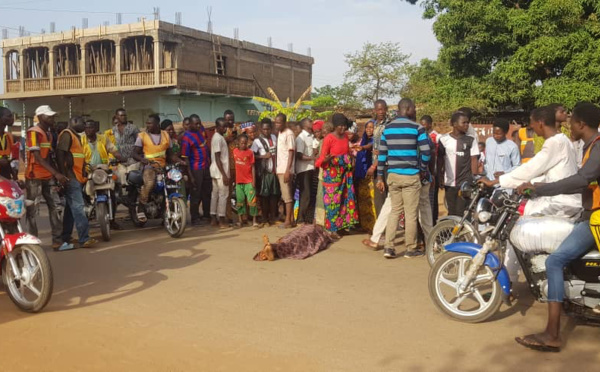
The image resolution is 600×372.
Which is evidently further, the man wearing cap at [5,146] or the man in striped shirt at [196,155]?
the man in striped shirt at [196,155]

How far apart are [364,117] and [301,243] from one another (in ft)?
52.0

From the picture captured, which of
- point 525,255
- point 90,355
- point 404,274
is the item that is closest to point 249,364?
point 90,355

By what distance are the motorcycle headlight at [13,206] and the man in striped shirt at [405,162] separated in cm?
426

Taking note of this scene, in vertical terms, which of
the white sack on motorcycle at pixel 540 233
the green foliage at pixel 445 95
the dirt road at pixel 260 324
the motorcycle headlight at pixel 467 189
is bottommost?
the dirt road at pixel 260 324

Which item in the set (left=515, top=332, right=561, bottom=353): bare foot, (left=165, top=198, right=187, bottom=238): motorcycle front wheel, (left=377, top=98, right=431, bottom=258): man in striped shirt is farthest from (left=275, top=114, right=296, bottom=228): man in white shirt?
(left=515, top=332, right=561, bottom=353): bare foot

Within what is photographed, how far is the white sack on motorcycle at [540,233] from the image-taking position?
4.27m

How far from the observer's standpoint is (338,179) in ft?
27.8

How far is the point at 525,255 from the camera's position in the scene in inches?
178

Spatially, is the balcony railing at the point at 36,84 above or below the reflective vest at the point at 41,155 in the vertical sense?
above

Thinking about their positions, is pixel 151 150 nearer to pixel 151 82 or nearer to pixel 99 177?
pixel 99 177

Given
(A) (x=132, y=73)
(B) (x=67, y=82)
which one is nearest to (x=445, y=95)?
(A) (x=132, y=73)

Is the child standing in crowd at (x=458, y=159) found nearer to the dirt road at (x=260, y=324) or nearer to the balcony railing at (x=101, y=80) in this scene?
the dirt road at (x=260, y=324)

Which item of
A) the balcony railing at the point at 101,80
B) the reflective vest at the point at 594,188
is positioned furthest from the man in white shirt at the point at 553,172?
the balcony railing at the point at 101,80

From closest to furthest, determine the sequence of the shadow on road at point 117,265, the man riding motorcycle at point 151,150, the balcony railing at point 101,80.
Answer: the shadow on road at point 117,265
the man riding motorcycle at point 151,150
the balcony railing at point 101,80
